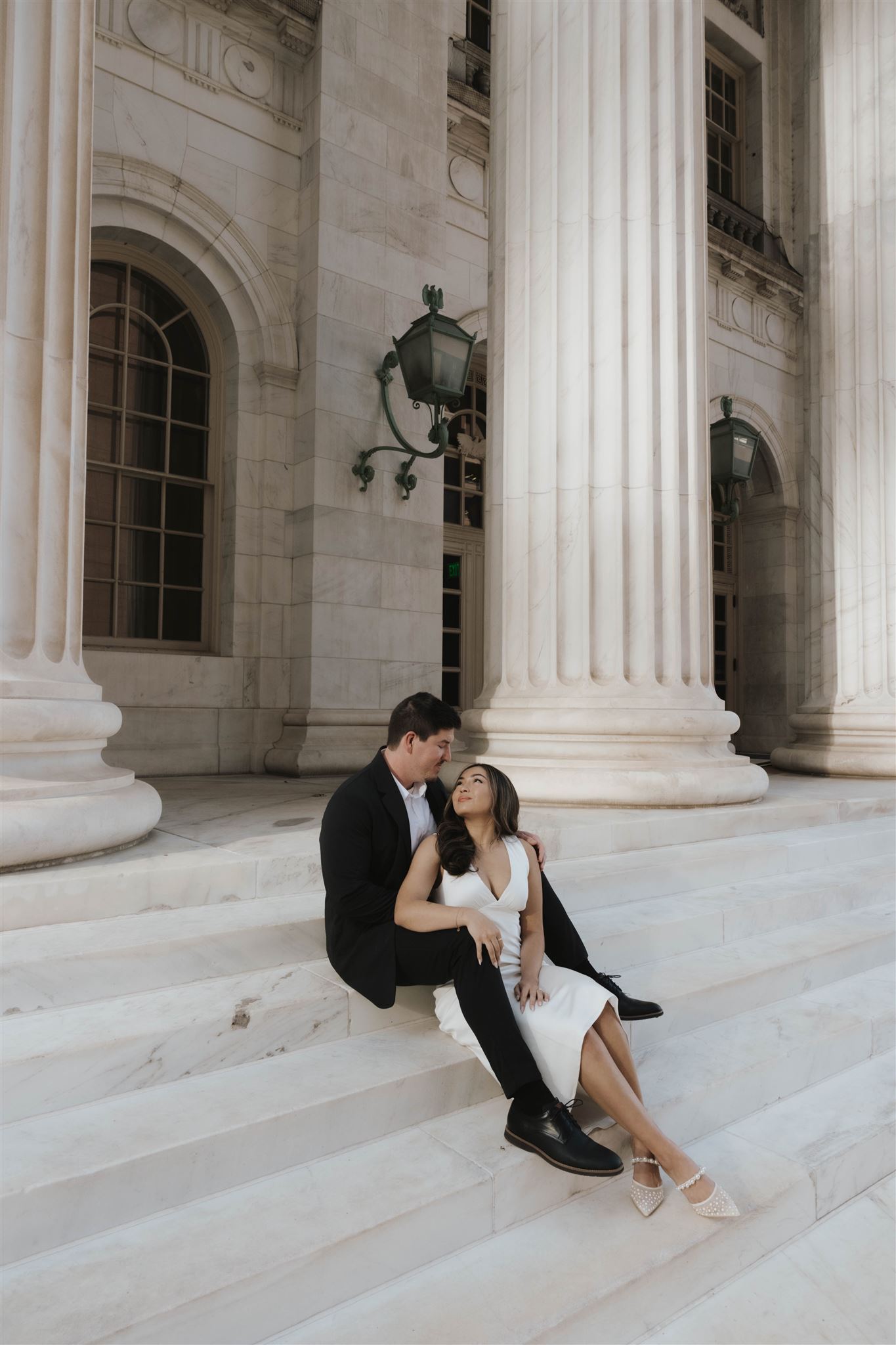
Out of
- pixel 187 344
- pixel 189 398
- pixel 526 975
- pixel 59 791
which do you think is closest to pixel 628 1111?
pixel 526 975

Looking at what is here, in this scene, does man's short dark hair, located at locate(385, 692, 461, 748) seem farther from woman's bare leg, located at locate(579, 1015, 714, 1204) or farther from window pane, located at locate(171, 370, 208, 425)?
window pane, located at locate(171, 370, 208, 425)

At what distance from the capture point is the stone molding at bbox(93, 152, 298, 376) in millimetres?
8828

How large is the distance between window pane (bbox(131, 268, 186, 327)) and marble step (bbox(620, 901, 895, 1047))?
8.03 meters

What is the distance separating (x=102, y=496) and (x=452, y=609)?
16.5 feet

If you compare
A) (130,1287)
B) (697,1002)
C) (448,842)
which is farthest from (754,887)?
(130,1287)

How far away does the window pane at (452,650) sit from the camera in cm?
1245

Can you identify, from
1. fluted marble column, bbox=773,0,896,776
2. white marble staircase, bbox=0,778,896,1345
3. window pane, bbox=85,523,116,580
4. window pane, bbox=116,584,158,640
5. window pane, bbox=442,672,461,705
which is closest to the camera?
white marble staircase, bbox=0,778,896,1345

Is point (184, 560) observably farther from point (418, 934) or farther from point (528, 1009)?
point (528, 1009)

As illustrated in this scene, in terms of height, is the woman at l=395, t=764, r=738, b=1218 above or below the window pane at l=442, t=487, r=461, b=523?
below

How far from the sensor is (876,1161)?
362cm

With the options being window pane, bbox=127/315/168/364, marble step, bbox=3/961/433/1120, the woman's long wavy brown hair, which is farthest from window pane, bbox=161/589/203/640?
the woman's long wavy brown hair

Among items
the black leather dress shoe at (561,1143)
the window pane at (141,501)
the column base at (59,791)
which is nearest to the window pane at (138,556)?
the window pane at (141,501)

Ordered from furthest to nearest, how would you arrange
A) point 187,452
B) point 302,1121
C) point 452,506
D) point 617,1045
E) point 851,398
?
point 452,506 → point 851,398 → point 187,452 → point 617,1045 → point 302,1121

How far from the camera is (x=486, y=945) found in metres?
3.38
